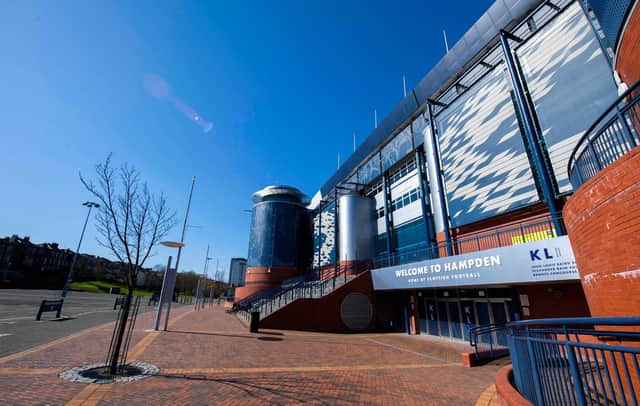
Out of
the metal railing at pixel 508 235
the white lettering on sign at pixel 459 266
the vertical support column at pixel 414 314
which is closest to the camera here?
the white lettering on sign at pixel 459 266

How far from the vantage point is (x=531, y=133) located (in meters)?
12.4

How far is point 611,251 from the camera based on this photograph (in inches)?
177

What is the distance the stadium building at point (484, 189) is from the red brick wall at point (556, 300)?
0.14 ft

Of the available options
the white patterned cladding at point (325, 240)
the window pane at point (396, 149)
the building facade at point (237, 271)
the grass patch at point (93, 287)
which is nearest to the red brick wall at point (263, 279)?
the white patterned cladding at point (325, 240)

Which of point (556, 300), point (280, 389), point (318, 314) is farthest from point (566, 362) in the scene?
point (318, 314)

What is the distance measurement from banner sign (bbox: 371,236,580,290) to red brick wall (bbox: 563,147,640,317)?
394 cm

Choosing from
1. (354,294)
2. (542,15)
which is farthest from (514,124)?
(354,294)

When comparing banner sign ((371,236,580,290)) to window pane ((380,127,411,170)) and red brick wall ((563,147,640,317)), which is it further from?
window pane ((380,127,411,170))

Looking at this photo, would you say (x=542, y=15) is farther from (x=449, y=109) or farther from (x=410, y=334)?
(x=410, y=334)

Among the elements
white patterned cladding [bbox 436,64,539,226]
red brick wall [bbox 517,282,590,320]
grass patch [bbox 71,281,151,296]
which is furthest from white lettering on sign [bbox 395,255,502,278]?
grass patch [bbox 71,281,151,296]

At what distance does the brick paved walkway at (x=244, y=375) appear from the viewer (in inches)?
210

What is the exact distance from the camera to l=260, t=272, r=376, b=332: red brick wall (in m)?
17.2

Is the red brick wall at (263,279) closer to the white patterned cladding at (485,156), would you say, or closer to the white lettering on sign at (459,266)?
the white lettering on sign at (459,266)

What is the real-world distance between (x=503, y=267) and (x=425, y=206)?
9263 millimetres
